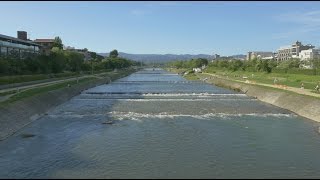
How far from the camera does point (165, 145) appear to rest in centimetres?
2227

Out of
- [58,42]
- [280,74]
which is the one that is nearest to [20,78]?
[280,74]

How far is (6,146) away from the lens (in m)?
22.2

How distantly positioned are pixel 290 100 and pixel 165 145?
20903 mm

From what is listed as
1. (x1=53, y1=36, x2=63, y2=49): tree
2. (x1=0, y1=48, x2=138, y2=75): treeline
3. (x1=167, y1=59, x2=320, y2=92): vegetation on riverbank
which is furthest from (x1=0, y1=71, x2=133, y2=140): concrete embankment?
(x1=53, y1=36, x2=63, y2=49): tree

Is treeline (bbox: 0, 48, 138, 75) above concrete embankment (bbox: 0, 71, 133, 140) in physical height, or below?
above

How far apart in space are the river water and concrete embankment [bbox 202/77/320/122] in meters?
1.36

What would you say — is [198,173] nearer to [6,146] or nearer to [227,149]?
[227,149]

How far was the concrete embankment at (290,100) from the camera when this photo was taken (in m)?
33.4

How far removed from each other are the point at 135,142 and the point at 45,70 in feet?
171

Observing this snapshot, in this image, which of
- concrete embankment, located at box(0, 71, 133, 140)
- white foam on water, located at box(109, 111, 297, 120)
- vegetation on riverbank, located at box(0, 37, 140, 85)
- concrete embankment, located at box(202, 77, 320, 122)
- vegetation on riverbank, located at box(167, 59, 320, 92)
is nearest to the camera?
concrete embankment, located at box(0, 71, 133, 140)

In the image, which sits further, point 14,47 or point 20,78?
point 14,47

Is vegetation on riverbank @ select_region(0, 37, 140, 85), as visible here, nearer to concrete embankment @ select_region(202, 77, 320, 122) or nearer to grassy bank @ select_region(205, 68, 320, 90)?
concrete embankment @ select_region(202, 77, 320, 122)

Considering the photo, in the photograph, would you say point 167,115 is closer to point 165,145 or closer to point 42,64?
point 165,145

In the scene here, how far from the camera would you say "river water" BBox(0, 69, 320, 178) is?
17562mm
